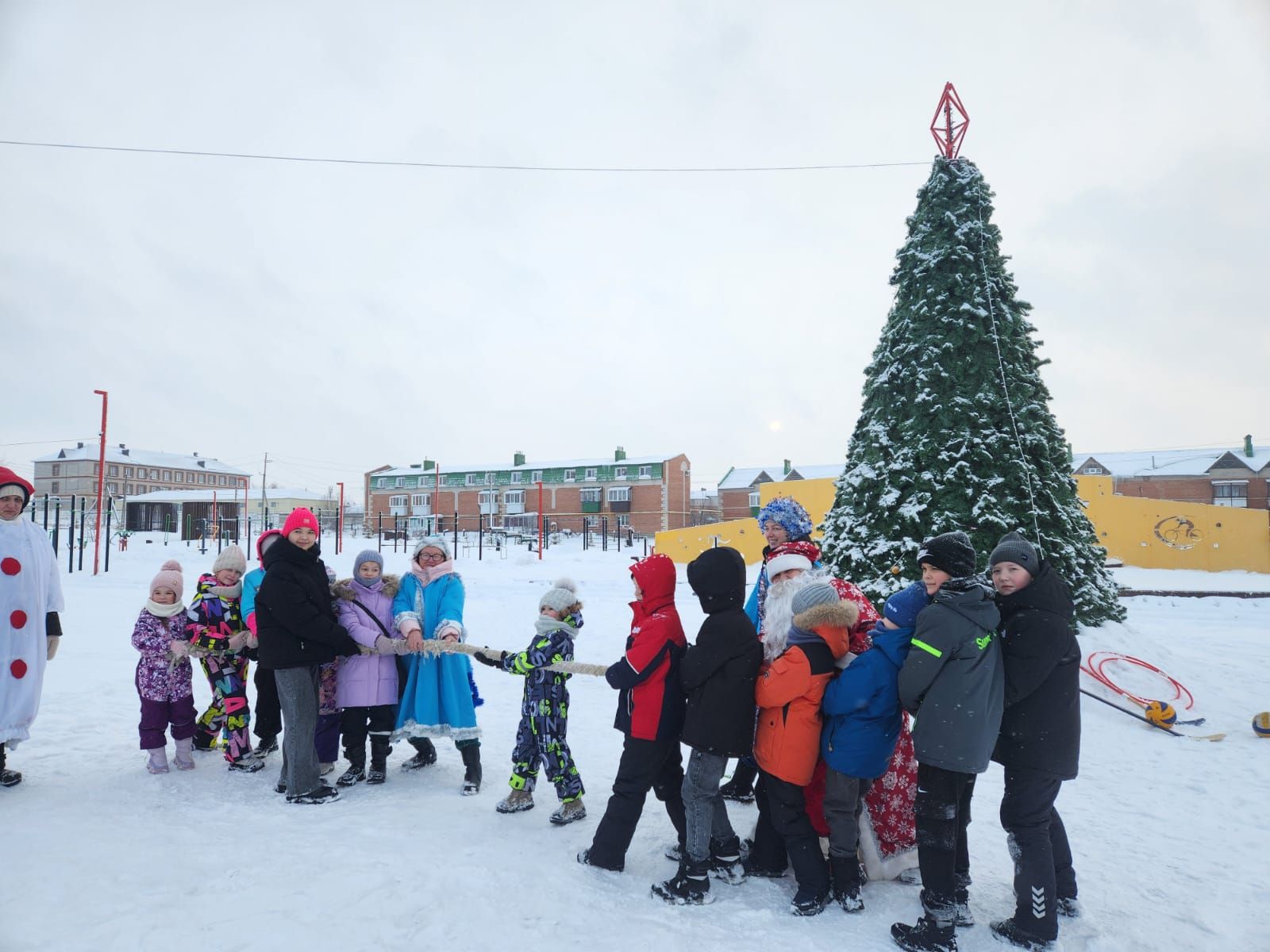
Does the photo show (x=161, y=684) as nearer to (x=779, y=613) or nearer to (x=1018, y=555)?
(x=779, y=613)

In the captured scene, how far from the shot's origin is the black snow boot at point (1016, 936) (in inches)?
114

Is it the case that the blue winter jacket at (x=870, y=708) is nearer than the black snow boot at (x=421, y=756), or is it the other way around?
the blue winter jacket at (x=870, y=708)

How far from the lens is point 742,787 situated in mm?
4418

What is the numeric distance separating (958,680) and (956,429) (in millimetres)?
4763

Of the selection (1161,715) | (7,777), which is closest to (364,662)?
(7,777)

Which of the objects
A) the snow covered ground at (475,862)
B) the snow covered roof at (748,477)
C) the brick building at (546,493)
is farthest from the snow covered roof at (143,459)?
the snow covered ground at (475,862)

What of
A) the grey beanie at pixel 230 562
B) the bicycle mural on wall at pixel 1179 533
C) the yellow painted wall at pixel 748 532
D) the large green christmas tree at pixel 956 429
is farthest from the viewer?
the yellow painted wall at pixel 748 532

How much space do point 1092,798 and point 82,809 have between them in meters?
6.84

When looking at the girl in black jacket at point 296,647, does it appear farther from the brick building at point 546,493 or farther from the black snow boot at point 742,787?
the brick building at point 546,493

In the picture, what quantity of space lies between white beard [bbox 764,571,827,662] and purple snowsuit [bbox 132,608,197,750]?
14.1 ft

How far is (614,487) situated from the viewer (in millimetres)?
56812

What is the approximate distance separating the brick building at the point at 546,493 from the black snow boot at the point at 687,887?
48499 millimetres

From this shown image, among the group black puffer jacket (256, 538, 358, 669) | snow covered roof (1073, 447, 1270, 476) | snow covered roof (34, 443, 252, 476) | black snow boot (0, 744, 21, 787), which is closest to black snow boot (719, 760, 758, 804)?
black puffer jacket (256, 538, 358, 669)

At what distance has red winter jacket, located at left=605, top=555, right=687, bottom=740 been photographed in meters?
3.50
